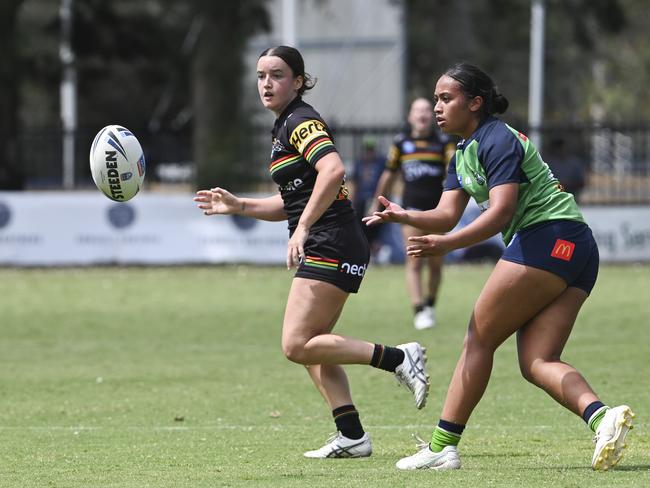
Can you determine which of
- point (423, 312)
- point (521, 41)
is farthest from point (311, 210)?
point (521, 41)

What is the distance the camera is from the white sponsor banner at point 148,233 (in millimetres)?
21500

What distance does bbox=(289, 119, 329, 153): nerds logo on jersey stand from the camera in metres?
6.96

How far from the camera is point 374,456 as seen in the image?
727cm

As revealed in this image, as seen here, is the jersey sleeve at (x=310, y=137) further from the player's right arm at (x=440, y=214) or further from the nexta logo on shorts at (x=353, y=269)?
the nexta logo on shorts at (x=353, y=269)

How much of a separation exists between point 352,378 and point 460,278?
9.47 metres

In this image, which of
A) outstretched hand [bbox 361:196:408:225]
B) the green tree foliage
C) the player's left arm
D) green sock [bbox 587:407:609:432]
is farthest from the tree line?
green sock [bbox 587:407:609:432]

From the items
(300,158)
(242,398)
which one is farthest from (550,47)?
(300,158)

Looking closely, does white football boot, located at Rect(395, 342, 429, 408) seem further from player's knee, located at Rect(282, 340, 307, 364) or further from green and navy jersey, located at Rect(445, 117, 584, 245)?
green and navy jersey, located at Rect(445, 117, 584, 245)

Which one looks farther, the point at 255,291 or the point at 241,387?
the point at 255,291

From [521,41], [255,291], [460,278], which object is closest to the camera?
[255,291]

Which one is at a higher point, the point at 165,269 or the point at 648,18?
the point at 648,18

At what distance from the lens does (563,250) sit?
6.44 meters

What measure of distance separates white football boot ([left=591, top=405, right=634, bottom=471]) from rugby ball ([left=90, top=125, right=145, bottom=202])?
297cm

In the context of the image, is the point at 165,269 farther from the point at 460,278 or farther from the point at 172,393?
the point at 172,393
